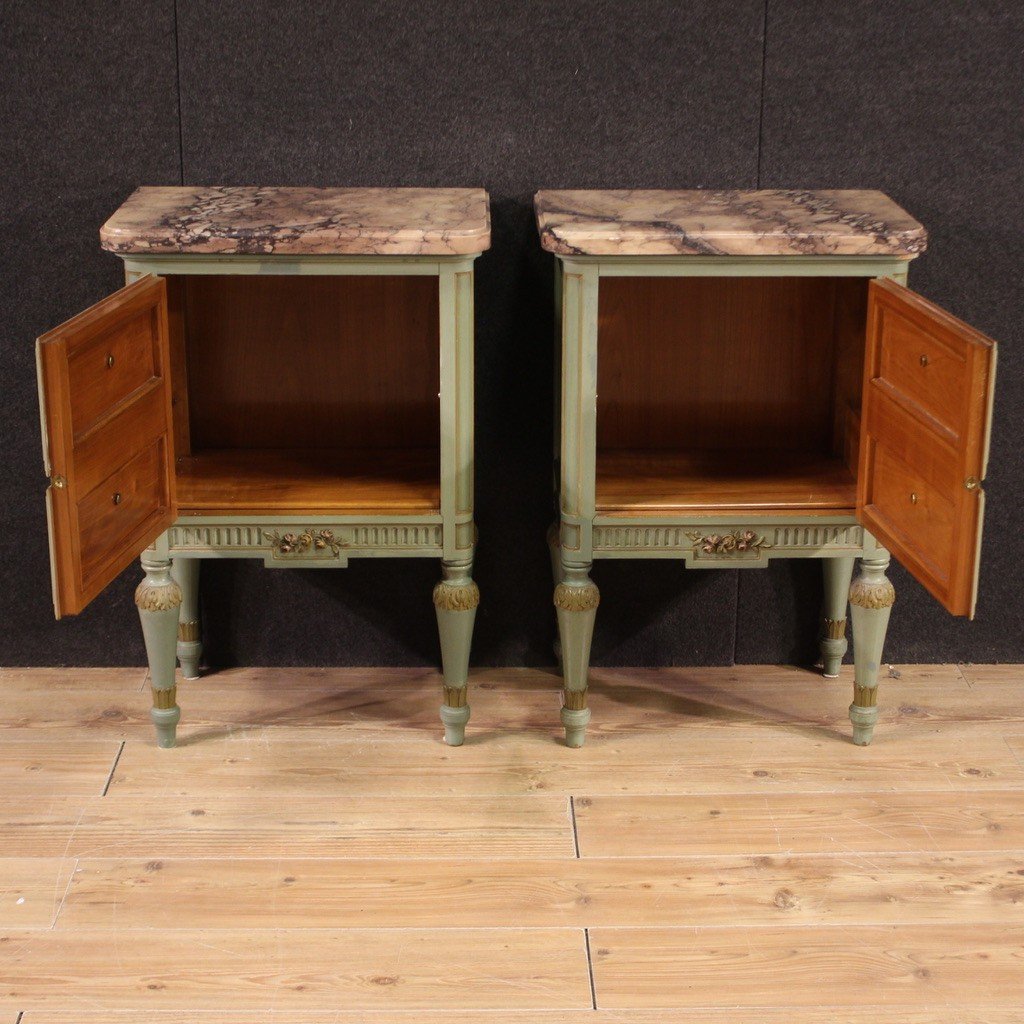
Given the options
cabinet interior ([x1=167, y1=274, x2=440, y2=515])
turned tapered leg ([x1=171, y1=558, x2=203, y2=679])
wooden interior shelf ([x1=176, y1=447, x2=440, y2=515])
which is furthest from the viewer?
turned tapered leg ([x1=171, y1=558, x2=203, y2=679])

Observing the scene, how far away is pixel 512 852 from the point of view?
260cm

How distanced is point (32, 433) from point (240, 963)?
1223mm

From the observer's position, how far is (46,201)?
2.96m

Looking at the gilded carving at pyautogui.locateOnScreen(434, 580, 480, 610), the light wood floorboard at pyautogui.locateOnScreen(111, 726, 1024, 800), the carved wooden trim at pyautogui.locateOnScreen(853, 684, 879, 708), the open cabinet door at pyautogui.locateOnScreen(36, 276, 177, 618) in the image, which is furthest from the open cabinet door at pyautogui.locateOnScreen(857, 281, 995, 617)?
the open cabinet door at pyautogui.locateOnScreen(36, 276, 177, 618)

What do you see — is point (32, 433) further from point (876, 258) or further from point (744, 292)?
point (876, 258)

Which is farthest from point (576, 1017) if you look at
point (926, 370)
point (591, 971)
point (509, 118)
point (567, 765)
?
point (509, 118)

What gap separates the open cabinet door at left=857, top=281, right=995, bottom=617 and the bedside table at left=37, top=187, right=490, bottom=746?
664mm

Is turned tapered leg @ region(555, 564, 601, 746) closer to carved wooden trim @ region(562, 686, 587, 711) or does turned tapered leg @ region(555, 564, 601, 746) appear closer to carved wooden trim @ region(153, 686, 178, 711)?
carved wooden trim @ region(562, 686, 587, 711)

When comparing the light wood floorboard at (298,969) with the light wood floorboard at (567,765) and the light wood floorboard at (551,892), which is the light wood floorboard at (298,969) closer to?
the light wood floorboard at (551,892)

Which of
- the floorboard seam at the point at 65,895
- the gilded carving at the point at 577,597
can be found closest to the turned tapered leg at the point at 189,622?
the floorboard seam at the point at 65,895

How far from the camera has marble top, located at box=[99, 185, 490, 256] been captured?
8.53ft

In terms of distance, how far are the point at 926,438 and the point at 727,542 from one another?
0.47 m

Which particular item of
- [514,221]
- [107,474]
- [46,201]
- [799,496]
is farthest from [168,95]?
[799,496]

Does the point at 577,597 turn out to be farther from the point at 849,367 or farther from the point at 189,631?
the point at 189,631
